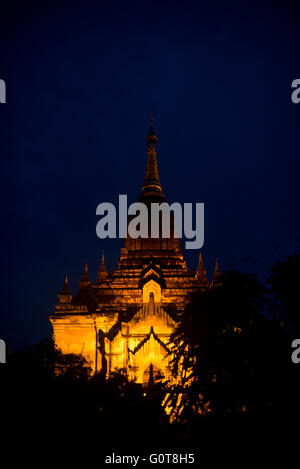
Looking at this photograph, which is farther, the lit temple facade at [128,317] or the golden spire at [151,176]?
the golden spire at [151,176]

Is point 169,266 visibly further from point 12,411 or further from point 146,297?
point 12,411

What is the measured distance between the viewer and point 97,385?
23.3 meters

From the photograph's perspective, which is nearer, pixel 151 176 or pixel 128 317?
pixel 128 317

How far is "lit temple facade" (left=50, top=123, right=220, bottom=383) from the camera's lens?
142 ft

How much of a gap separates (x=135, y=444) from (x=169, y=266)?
120 feet

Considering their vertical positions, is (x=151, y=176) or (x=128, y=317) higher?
(x=151, y=176)

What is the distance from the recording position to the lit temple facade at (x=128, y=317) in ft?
142

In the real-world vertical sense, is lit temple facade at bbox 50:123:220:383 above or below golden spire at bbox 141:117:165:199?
below

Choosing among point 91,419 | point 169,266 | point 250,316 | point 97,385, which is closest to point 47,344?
point 97,385

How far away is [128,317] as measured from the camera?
46562mm

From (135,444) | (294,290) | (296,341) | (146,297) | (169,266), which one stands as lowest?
(135,444)

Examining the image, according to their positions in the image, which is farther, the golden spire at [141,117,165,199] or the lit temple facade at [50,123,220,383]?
the golden spire at [141,117,165,199]

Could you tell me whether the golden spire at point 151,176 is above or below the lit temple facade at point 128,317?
above
